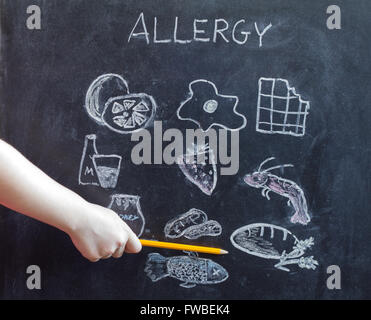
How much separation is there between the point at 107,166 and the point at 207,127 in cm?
27

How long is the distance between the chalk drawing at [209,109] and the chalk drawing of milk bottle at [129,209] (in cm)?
25

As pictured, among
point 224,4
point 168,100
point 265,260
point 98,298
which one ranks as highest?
point 224,4

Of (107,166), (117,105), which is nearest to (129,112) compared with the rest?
(117,105)

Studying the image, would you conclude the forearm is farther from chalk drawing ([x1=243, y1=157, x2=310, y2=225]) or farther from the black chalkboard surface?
chalk drawing ([x1=243, y1=157, x2=310, y2=225])

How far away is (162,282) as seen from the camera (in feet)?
4.05

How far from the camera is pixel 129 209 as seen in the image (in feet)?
3.98

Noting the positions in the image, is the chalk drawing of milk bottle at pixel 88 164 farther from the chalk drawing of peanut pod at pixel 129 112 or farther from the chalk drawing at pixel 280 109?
the chalk drawing at pixel 280 109

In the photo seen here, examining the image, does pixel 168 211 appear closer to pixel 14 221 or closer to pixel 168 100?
pixel 168 100

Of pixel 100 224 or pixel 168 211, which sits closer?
pixel 100 224

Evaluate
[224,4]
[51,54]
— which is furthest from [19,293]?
[224,4]

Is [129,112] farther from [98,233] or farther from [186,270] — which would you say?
[186,270]

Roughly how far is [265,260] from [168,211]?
0.28 metres

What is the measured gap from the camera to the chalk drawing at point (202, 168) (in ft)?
3.95

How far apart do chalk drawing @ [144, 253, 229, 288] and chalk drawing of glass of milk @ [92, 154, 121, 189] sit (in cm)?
23
